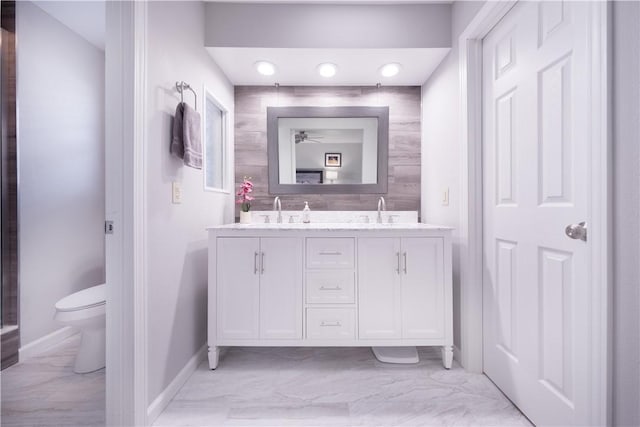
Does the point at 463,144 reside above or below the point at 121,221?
above

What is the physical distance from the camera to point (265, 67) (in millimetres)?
2141

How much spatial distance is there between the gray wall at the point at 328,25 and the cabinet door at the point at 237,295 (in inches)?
57.9

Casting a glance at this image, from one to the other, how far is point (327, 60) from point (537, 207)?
1.64 meters

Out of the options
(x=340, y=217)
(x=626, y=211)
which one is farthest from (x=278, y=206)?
(x=626, y=211)

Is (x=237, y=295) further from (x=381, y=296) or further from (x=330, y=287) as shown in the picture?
(x=381, y=296)

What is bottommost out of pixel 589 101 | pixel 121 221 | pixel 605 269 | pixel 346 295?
pixel 346 295

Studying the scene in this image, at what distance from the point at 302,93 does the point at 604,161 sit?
6.82 ft

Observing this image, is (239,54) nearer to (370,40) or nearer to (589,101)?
(370,40)

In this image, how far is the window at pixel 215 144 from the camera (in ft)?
6.82

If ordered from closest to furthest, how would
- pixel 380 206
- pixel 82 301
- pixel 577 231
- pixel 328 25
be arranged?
pixel 577 231, pixel 82 301, pixel 328 25, pixel 380 206

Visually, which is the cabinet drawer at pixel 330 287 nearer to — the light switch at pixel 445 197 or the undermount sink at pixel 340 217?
the undermount sink at pixel 340 217

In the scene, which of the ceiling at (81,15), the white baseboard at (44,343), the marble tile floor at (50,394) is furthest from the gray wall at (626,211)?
the white baseboard at (44,343)

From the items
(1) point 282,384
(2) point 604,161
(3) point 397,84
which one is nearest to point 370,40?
(3) point 397,84

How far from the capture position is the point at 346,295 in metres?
1.76
